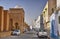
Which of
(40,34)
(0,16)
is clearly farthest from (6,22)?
(40,34)

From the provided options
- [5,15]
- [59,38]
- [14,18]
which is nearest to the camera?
[59,38]

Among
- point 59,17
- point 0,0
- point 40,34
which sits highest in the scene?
point 0,0

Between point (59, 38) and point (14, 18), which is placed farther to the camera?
point (14, 18)

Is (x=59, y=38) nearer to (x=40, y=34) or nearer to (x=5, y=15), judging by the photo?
(x=40, y=34)

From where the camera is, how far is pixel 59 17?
13492mm

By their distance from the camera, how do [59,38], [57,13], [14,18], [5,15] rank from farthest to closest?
[14,18] → [5,15] → [57,13] → [59,38]

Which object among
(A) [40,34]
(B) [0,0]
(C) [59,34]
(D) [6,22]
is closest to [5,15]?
(D) [6,22]

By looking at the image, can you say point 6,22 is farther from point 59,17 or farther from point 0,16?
point 59,17

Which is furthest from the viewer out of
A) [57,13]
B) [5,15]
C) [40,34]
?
Result: [5,15]

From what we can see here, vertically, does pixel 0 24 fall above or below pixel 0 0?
below

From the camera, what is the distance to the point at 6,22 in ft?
94.6

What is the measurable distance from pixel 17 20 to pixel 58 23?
2943 cm

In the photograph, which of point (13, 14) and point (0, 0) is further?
point (13, 14)

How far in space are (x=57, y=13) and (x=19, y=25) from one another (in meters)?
30.2
